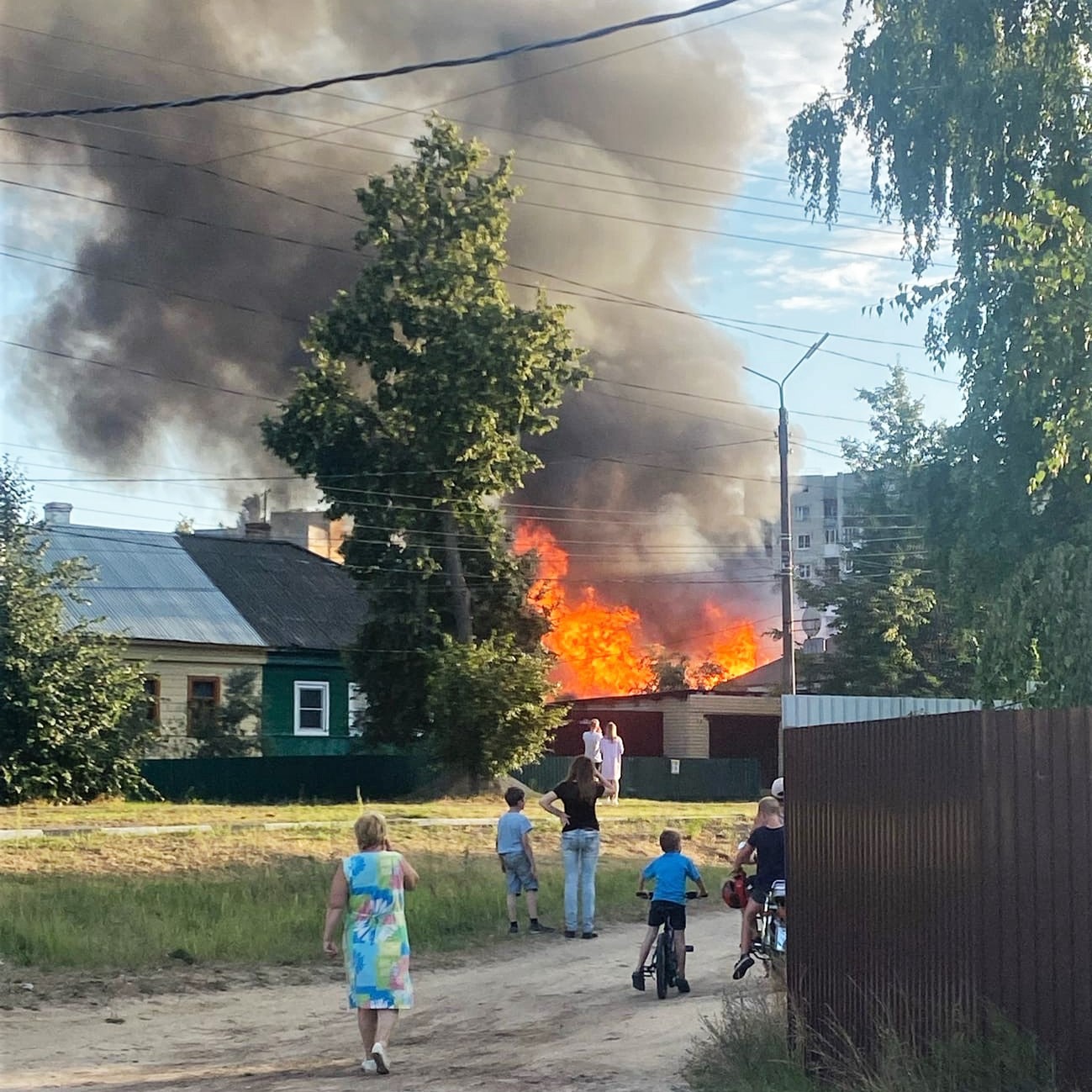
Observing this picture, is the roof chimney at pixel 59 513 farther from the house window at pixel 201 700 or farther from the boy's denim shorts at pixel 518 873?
the boy's denim shorts at pixel 518 873

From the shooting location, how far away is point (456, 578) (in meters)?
35.9

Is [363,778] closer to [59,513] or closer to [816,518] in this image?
[59,513]

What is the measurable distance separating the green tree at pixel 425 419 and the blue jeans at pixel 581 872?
1993 centimetres

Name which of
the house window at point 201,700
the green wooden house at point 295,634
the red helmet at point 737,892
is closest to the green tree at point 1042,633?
the red helmet at point 737,892

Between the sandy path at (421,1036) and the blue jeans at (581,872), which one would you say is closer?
the sandy path at (421,1036)

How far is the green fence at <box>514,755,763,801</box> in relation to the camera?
128 ft

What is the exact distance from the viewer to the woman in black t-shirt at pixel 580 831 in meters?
14.4

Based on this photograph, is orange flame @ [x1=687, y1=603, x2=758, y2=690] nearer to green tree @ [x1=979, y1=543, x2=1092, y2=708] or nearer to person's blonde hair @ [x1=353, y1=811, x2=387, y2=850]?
green tree @ [x1=979, y1=543, x2=1092, y2=708]

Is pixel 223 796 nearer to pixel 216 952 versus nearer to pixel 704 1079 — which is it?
pixel 216 952

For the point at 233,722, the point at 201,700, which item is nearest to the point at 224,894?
the point at 233,722

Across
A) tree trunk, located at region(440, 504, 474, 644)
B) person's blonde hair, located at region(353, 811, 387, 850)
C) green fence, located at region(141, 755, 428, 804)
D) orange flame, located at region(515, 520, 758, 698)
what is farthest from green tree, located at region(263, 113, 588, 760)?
person's blonde hair, located at region(353, 811, 387, 850)

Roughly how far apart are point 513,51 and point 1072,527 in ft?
24.3

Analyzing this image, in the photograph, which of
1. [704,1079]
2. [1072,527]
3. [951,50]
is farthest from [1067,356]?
[704,1079]

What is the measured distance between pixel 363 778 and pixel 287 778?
2.10 metres
